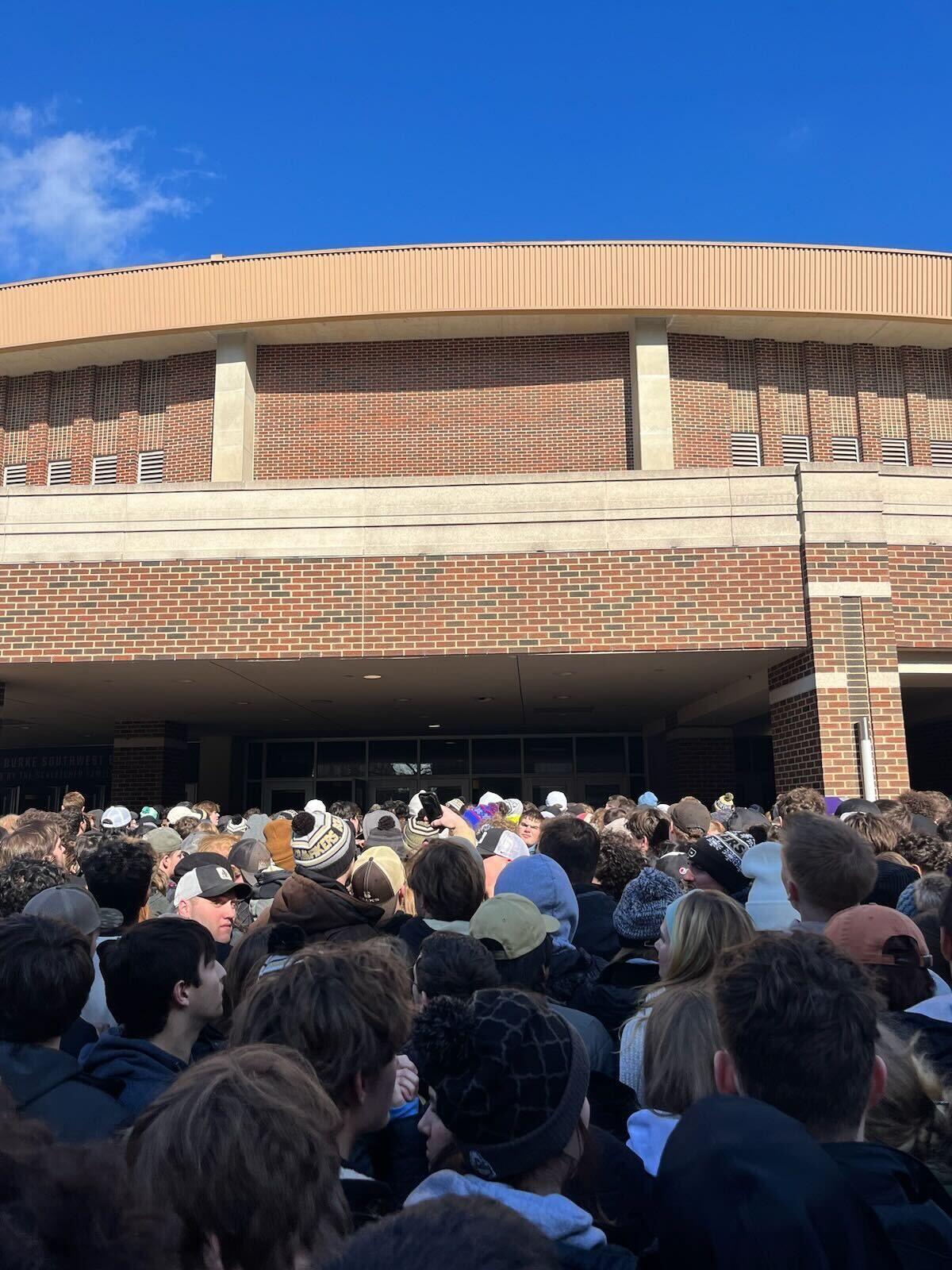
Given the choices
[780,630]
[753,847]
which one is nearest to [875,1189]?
[753,847]

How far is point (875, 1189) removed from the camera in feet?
5.95

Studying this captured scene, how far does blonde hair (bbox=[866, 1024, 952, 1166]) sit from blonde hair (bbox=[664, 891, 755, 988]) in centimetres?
87

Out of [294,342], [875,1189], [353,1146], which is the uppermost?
[294,342]

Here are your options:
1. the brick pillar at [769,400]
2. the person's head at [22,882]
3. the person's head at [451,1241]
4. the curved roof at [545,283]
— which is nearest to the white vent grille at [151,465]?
the curved roof at [545,283]

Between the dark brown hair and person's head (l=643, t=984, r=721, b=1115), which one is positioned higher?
the dark brown hair

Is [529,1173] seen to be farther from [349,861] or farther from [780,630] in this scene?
[780,630]

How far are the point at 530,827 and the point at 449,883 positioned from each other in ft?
14.2

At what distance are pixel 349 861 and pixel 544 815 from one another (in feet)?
15.2

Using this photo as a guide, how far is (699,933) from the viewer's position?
336 centimetres

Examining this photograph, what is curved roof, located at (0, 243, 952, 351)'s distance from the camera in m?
18.5

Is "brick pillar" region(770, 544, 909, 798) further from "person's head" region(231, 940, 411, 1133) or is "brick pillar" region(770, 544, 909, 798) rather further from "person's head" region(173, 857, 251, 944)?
"person's head" region(231, 940, 411, 1133)

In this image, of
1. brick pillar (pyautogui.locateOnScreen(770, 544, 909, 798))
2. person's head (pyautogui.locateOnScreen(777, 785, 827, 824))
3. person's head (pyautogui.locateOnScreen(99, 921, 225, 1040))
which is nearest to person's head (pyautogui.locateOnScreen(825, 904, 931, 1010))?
person's head (pyautogui.locateOnScreen(99, 921, 225, 1040))

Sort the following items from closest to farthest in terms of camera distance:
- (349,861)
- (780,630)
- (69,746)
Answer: (349,861), (780,630), (69,746)

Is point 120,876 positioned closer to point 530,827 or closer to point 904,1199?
point 904,1199
